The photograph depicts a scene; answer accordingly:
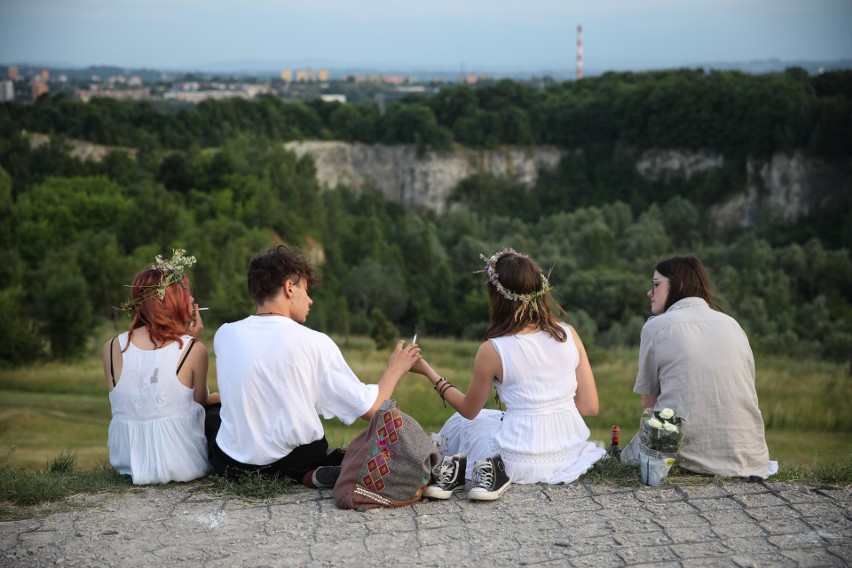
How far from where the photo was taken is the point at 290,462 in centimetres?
620

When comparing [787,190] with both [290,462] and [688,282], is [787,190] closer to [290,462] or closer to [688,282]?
[688,282]

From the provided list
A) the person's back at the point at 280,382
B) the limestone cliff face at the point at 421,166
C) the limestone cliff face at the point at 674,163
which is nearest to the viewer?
the person's back at the point at 280,382

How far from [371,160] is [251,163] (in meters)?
36.2

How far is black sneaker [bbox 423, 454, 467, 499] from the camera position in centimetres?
598

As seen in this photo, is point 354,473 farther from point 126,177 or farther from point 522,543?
point 126,177

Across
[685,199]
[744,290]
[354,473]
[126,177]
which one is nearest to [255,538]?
[354,473]

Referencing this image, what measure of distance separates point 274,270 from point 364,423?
35.6 feet

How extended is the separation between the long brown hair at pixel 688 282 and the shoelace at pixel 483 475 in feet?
5.34

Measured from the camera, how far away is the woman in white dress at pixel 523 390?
6020 mm

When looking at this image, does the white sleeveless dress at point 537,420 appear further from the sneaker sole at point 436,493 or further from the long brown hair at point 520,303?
the sneaker sole at point 436,493

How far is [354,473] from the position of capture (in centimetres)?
589

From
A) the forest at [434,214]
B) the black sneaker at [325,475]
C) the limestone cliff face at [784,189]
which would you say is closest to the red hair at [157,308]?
the black sneaker at [325,475]

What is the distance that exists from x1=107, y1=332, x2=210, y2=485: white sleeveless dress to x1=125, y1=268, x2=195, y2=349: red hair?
8 centimetres

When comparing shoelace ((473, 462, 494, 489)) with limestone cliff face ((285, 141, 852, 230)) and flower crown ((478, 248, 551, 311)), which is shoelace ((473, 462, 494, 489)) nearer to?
flower crown ((478, 248, 551, 311))
